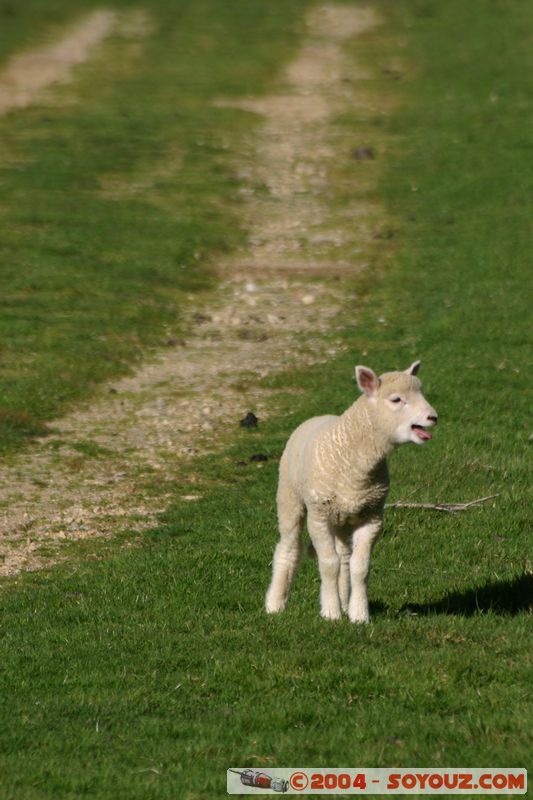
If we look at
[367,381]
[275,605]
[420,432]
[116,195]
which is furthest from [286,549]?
[116,195]

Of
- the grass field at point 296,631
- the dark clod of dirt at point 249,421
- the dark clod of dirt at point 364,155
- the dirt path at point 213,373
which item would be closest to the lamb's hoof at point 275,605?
the grass field at point 296,631

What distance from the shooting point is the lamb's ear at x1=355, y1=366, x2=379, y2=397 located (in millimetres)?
11273

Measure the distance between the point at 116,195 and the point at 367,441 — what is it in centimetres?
2341

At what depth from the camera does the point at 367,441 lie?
11.3 meters

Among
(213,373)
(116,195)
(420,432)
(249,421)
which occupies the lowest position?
(116,195)

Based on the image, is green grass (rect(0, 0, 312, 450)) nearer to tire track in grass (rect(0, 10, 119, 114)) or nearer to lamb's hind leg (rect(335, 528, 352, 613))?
tire track in grass (rect(0, 10, 119, 114))

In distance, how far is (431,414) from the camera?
10.9m

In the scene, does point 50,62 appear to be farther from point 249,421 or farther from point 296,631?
point 296,631

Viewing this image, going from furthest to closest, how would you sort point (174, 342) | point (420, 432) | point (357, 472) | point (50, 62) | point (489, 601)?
point (50, 62), point (174, 342), point (489, 601), point (357, 472), point (420, 432)

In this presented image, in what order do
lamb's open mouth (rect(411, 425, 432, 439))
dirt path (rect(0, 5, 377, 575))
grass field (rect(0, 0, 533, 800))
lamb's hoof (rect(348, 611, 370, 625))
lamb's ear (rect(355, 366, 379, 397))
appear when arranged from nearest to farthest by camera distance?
grass field (rect(0, 0, 533, 800)) → lamb's open mouth (rect(411, 425, 432, 439)) → lamb's ear (rect(355, 366, 379, 397)) → lamb's hoof (rect(348, 611, 370, 625)) → dirt path (rect(0, 5, 377, 575))

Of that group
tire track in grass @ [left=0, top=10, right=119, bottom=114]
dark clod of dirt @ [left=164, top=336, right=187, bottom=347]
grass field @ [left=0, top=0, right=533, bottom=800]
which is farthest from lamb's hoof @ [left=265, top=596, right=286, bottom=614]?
tire track in grass @ [left=0, top=10, right=119, bottom=114]

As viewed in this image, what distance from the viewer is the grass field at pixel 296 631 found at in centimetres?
930

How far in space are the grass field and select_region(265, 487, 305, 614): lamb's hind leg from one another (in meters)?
0.16

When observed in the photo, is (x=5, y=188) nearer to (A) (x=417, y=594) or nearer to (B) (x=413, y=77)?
(B) (x=413, y=77)
